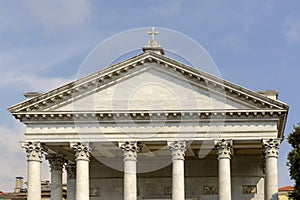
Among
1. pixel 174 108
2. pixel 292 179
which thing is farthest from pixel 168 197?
pixel 292 179

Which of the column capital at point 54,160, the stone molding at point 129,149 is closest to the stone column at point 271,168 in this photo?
the stone molding at point 129,149

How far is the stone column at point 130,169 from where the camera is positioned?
5106cm

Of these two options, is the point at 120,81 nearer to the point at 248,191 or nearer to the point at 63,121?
the point at 63,121

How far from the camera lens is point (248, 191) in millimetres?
58625

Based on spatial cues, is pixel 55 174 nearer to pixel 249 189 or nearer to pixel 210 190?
pixel 210 190

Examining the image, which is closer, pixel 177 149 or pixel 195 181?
pixel 177 149

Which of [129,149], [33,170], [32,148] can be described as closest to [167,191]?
[129,149]

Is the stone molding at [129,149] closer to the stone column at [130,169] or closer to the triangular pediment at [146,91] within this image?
the stone column at [130,169]

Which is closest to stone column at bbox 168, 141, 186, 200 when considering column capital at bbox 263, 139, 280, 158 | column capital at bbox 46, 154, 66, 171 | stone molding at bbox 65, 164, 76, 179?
column capital at bbox 263, 139, 280, 158

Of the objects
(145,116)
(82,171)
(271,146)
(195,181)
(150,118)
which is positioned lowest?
(195,181)

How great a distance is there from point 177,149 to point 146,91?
464 centimetres

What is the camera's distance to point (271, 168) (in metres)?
50.2

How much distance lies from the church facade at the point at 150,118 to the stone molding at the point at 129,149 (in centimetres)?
7

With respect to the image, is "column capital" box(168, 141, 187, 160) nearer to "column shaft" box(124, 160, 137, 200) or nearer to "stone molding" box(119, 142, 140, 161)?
"stone molding" box(119, 142, 140, 161)
